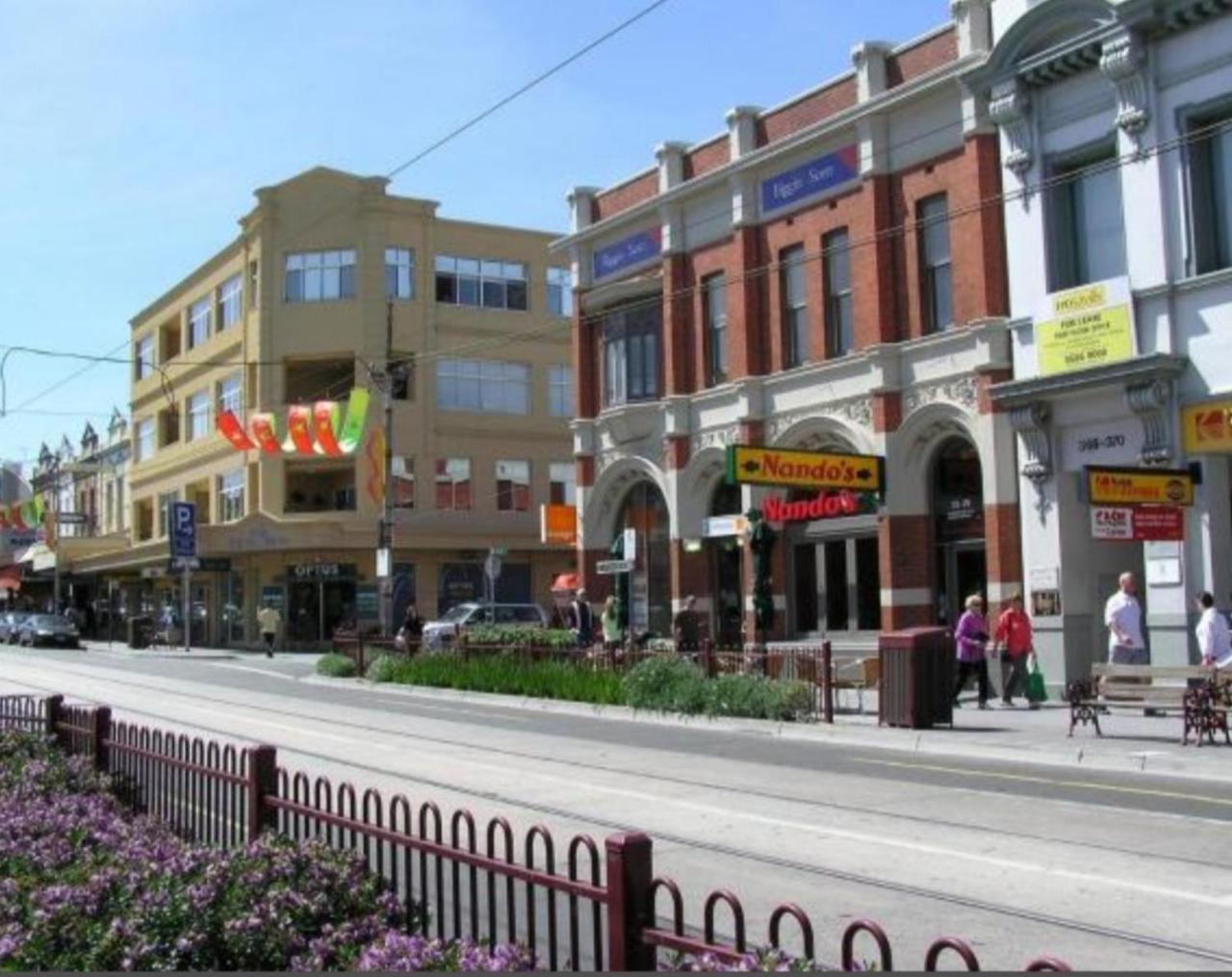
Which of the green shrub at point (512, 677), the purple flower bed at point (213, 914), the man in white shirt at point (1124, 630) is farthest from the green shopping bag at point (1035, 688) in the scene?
the purple flower bed at point (213, 914)

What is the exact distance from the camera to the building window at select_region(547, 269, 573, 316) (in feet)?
182

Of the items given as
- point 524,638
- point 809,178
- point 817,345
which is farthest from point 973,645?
point 809,178

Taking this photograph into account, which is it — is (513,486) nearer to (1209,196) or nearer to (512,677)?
(512,677)

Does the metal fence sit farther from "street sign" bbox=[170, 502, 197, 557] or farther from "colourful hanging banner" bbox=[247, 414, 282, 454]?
"street sign" bbox=[170, 502, 197, 557]

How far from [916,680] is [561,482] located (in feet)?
122

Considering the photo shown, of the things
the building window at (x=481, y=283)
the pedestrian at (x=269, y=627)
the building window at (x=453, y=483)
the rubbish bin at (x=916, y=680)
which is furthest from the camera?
the building window at (x=481, y=283)

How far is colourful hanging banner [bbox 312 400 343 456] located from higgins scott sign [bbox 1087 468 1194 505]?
2571 centimetres

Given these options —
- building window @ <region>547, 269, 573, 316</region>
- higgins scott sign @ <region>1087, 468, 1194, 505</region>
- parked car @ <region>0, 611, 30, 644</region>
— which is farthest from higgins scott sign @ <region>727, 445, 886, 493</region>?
parked car @ <region>0, 611, 30, 644</region>

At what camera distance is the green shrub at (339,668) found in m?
31.7

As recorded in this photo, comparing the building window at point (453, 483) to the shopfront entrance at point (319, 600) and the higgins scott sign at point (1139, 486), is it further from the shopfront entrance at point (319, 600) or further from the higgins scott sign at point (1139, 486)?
the higgins scott sign at point (1139, 486)

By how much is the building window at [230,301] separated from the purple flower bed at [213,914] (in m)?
49.8

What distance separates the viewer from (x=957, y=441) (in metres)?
26.1

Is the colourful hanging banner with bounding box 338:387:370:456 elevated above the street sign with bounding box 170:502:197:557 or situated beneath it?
elevated above

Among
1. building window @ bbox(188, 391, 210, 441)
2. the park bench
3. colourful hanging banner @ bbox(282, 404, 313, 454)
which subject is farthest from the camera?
building window @ bbox(188, 391, 210, 441)
